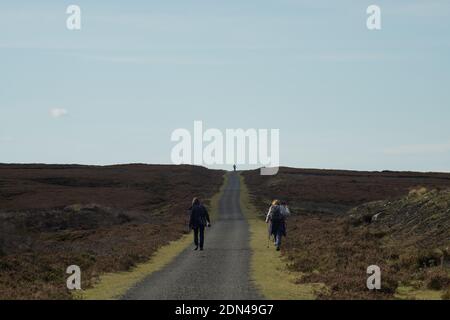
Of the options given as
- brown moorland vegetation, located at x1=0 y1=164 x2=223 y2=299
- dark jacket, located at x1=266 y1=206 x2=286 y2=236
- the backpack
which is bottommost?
brown moorland vegetation, located at x1=0 y1=164 x2=223 y2=299

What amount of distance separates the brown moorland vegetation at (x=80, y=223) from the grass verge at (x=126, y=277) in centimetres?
41

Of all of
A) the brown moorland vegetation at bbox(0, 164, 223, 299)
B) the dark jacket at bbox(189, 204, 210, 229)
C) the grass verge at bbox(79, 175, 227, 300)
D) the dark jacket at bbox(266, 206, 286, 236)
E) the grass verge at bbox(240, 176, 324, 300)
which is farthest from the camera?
the dark jacket at bbox(266, 206, 286, 236)

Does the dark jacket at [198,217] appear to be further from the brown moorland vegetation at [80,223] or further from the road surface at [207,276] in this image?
the brown moorland vegetation at [80,223]

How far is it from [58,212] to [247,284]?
43.1 meters

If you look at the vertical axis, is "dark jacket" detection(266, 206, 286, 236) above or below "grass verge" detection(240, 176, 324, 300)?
above

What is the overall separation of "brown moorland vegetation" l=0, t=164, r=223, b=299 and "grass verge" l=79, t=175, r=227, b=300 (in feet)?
1.35

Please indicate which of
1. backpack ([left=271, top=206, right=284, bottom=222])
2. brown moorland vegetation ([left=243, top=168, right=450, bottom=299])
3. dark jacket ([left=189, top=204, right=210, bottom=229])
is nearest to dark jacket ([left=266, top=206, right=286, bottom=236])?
backpack ([left=271, top=206, right=284, bottom=222])

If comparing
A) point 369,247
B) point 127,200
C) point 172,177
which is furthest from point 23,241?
point 172,177

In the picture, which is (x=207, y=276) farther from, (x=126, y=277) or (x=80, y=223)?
(x=80, y=223)

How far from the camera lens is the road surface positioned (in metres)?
15.0

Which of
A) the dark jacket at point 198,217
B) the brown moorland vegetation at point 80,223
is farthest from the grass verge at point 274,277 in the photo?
the brown moorland vegetation at point 80,223

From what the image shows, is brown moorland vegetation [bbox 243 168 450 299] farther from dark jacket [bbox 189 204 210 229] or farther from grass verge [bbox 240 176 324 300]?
dark jacket [bbox 189 204 210 229]

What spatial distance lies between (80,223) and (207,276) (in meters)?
37.0

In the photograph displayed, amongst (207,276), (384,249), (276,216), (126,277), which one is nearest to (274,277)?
(207,276)
